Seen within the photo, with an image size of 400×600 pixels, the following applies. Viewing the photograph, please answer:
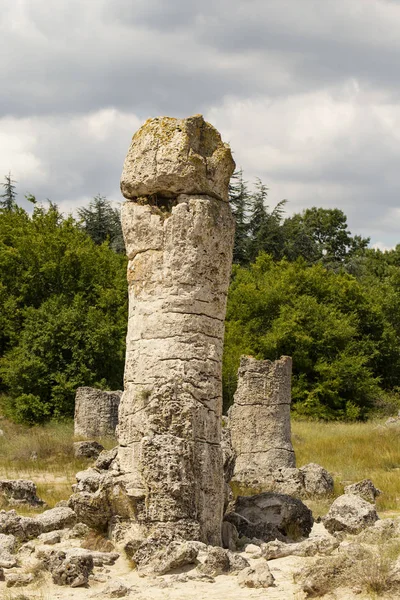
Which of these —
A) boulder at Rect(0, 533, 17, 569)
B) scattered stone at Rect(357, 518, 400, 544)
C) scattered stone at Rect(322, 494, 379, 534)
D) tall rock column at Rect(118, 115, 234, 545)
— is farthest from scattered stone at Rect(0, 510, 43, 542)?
scattered stone at Rect(357, 518, 400, 544)

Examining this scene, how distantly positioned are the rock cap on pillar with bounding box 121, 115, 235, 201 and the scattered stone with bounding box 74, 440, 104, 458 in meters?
8.86

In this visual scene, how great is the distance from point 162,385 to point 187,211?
1.94 m

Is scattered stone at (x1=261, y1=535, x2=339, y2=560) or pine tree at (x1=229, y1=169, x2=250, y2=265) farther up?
pine tree at (x1=229, y1=169, x2=250, y2=265)

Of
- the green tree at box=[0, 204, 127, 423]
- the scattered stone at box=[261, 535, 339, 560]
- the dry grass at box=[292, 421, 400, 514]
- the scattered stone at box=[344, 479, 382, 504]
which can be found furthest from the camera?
the green tree at box=[0, 204, 127, 423]

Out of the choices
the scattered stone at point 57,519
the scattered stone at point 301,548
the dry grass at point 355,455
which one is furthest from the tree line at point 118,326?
the scattered stone at point 301,548

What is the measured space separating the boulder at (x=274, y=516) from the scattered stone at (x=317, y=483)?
3.28 m

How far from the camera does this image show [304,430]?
24422 mm

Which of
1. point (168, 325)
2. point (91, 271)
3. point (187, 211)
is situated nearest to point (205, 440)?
point (168, 325)

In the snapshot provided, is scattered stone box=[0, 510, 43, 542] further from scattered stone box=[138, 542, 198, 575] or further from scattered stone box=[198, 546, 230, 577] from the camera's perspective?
scattered stone box=[198, 546, 230, 577]

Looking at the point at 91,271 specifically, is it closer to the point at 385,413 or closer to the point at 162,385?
the point at 385,413

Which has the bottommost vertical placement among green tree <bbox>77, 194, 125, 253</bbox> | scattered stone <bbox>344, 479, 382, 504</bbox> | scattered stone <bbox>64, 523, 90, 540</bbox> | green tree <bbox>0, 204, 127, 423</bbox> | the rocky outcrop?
scattered stone <bbox>64, 523, 90, 540</bbox>

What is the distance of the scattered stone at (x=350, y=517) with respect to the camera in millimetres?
10336

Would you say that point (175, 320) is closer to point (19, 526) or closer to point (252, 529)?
point (252, 529)

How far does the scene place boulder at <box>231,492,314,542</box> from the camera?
402 inches
